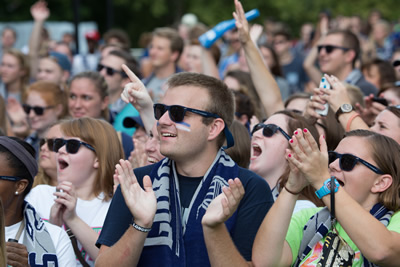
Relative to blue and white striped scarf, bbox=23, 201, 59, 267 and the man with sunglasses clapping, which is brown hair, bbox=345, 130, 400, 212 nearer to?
the man with sunglasses clapping

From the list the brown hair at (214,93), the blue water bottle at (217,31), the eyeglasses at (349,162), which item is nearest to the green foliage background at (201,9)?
the blue water bottle at (217,31)

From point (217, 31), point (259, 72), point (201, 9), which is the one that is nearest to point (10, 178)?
point (259, 72)

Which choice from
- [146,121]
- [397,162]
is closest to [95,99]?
[146,121]

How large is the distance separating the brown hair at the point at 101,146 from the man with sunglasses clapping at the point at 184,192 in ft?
3.97

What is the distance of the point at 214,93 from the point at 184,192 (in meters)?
0.59

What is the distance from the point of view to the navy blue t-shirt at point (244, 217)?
11.3ft

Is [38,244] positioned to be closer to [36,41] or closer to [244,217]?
[244,217]

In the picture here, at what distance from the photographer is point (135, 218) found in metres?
3.27

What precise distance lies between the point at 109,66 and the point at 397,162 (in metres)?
4.99

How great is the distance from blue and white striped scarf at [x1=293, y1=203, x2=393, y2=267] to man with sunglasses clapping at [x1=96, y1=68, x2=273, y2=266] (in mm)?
307

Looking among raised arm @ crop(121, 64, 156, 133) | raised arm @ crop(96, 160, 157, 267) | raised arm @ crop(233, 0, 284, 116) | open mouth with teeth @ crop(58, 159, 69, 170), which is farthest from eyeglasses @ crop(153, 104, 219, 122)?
raised arm @ crop(233, 0, 284, 116)

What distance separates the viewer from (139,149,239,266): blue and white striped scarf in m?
3.39

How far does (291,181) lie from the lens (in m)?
3.33

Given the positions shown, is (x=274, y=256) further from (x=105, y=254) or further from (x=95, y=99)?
(x=95, y=99)
